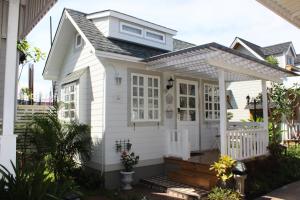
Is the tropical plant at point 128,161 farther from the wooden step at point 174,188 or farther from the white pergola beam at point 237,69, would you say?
the white pergola beam at point 237,69

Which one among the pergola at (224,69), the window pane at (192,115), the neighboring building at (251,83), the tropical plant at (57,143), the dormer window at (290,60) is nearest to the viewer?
the pergola at (224,69)

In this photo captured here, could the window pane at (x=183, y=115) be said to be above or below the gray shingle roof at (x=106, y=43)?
below

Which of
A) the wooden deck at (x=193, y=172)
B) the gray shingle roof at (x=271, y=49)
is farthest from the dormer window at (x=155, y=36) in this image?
the gray shingle roof at (x=271, y=49)

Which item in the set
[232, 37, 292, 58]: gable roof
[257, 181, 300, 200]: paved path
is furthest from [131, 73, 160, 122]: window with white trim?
[232, 37, 292, 58]: gable roof

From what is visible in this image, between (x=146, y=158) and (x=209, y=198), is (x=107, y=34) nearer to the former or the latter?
(x=146, y=158)

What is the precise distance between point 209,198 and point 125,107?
10.7ft

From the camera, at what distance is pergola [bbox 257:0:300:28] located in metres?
2.73

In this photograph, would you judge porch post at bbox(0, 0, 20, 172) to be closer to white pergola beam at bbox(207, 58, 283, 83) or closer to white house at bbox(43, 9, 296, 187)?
white house at bbox(43, 9, 296, 187)

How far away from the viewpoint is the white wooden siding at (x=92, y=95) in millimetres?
7484

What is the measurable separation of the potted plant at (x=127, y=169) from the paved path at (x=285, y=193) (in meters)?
3.17

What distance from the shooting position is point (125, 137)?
299 inches

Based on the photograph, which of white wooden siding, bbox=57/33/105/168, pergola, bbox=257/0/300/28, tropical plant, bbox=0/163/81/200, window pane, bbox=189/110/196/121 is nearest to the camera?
pergola, bbox=257/0/300/28

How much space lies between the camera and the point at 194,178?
6.95 meters

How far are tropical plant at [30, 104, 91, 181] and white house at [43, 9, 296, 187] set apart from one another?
0.53 metres
